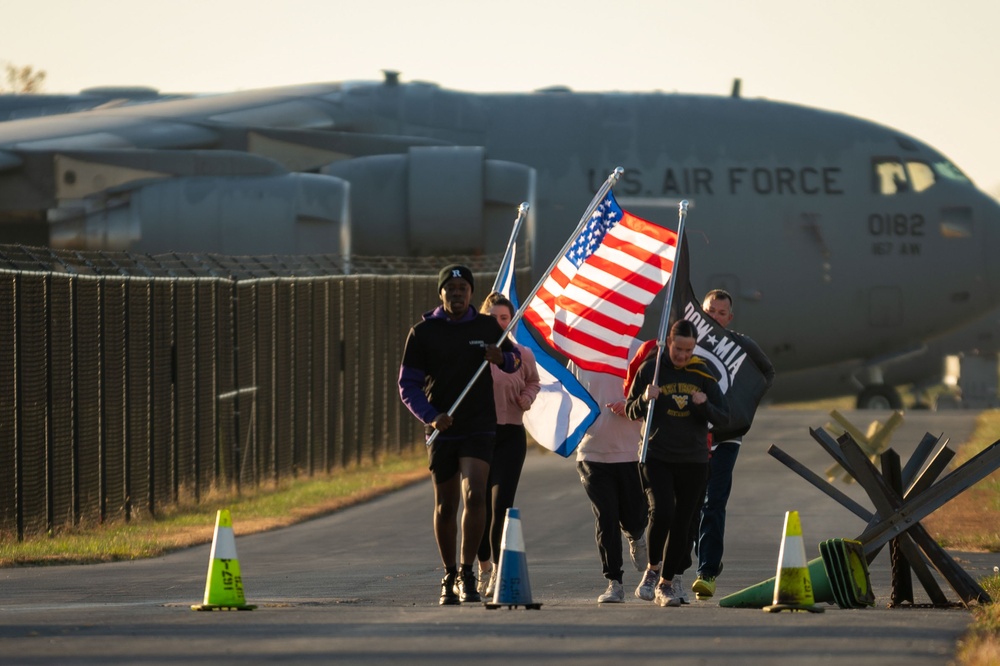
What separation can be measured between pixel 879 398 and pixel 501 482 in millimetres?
23531

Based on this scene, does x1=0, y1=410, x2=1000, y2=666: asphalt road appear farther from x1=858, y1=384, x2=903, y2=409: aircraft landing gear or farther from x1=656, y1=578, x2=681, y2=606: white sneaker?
x1=858, y1=384, x2=903, y2=409: aircraft landing gear

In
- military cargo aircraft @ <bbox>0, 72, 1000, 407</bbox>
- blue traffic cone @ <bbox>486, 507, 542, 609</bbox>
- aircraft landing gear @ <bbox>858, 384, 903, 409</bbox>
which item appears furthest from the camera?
aircraft landing gear @ <bbox>858, 384, 903, 409</bbox>

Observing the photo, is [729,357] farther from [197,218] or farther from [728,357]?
[197,218]

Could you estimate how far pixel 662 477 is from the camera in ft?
37.2

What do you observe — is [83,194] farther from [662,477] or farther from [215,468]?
[662,477]

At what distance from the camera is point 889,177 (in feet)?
105

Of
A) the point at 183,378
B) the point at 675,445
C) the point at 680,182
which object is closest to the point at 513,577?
the point at 675,445

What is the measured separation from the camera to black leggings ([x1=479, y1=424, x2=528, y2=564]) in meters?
12.2

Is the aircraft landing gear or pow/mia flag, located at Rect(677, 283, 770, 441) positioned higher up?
pow/mia flag, located at Rect(677, 283, 770, 441)

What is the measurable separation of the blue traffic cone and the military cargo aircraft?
17501mm

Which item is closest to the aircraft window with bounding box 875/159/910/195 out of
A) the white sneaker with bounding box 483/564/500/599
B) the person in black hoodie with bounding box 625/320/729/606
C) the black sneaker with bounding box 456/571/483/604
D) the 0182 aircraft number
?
the 0182 aircraft number

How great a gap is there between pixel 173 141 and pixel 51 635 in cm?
2056

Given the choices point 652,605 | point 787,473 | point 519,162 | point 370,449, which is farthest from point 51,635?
point 519,162

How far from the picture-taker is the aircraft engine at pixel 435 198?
2911 cm
